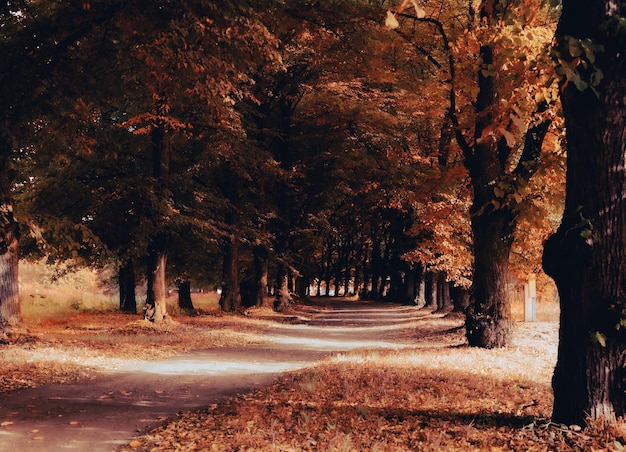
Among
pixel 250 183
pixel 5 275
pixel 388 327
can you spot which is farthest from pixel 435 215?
pixel 5 275

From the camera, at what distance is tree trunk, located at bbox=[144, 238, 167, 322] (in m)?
21.1

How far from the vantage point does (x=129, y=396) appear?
959cm

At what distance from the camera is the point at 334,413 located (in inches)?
302

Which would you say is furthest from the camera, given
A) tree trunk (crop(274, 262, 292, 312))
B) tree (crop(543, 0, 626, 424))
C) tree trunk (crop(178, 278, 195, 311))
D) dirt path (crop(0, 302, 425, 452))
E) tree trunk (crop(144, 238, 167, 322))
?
tree trunk (crop(178, 278, 195, 311))

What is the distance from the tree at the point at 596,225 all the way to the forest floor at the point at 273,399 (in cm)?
45

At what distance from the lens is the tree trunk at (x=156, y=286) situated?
21.1 meters

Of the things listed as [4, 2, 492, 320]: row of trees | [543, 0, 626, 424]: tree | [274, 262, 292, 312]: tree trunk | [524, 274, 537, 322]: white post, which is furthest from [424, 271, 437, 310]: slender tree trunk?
[543, 0, 626, 424]: tree

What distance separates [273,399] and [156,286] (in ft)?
44.4

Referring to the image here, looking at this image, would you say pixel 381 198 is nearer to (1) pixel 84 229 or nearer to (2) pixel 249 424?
(1) pixel 84 229

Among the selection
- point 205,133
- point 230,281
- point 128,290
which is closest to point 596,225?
point 205,133

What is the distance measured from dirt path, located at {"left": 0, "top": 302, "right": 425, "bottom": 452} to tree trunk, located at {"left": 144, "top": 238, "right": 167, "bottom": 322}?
5.17m

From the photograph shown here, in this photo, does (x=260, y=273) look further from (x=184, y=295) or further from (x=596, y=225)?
(x=596, y=225)

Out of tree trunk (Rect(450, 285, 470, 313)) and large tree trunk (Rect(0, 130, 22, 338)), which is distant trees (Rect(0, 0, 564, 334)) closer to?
large tree trunk (Rect(0, 130, 22, 338))

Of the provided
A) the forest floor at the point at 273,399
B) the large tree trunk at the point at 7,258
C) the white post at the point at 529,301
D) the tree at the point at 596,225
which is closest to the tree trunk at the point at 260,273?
the white post at the point at 529,301
